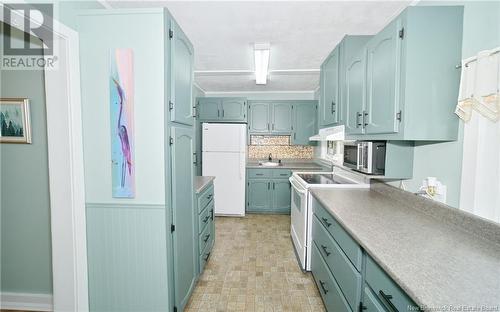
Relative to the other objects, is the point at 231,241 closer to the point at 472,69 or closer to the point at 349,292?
the point at 349,292

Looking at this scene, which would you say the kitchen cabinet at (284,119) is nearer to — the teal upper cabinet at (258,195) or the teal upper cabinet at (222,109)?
the teal upper cabinet at (222,109)

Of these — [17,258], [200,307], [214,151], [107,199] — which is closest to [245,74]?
[214,151]

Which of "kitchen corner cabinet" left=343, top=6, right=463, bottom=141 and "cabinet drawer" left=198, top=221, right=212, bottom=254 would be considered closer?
"kitchen corner cabinet" left=343, top=6, right=463, bottom=141

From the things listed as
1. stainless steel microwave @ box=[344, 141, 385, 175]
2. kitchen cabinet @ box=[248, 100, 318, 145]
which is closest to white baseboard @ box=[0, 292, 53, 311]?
stainless steel microwave @ box=[344, 141, 385, 175]

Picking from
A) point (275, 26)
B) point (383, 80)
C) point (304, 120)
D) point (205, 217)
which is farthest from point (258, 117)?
point (383, 80)

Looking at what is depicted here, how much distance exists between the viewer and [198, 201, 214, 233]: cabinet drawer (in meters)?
2.33

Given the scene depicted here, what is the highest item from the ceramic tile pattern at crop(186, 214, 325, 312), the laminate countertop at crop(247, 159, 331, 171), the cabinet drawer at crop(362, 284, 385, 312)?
the laminate countertop at crop(247, 159, 331, 171)

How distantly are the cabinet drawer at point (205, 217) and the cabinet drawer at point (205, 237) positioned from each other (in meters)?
0.05

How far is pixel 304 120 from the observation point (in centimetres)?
464

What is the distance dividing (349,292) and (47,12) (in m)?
2.38

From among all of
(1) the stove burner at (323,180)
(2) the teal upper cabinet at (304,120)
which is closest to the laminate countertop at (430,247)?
(1) the stove burner at (323,180)

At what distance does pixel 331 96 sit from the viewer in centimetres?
259

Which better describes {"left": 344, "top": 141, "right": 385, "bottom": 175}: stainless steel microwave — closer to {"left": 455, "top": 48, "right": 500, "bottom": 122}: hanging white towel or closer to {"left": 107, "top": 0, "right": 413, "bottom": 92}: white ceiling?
{"left": 455, "top": 48, "right": 500, "bottom": 122}: hanging white towel

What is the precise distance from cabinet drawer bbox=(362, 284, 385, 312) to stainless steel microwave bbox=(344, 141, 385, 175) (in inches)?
36.7
